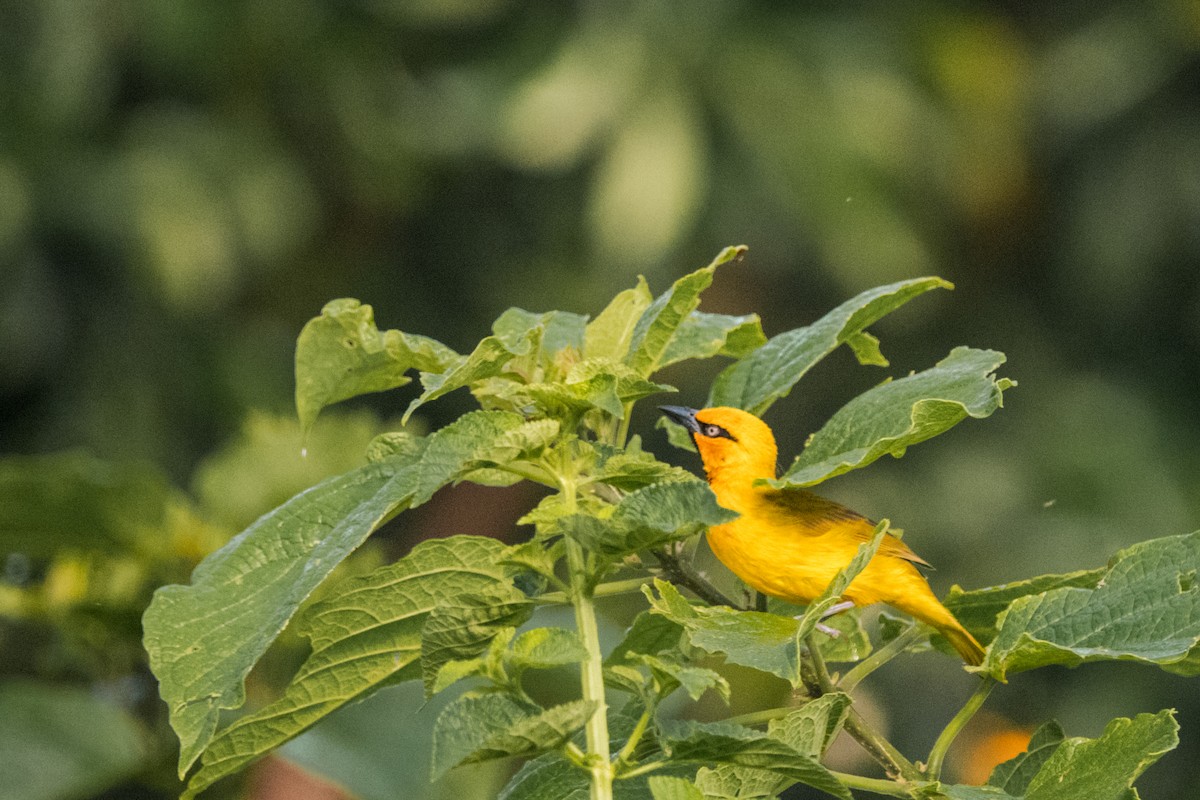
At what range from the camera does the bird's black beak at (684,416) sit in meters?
0.88

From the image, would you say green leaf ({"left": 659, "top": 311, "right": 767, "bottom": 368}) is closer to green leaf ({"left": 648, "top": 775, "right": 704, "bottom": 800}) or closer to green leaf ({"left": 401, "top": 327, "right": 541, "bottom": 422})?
green leaf ({"left": 401, "top": 327, "right": 541, "bottom": 422})

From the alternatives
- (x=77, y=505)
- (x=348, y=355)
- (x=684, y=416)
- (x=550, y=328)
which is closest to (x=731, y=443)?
(x=684, y=416)

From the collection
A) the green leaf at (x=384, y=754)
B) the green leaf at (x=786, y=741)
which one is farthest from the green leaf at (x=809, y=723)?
the green leaf at (x=384, y=754)

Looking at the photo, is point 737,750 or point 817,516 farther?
point 817,516

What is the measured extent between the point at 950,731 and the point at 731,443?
24 centimetres

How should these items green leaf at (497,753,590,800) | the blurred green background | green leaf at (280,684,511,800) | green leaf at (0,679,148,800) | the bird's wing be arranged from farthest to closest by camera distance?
1. the blurred green background
2. green leaf at (0,679,148,800)
3. green leaf at (280,684,511,800)
4. the bird's wing
5. green leaf at (497,753,590,800)

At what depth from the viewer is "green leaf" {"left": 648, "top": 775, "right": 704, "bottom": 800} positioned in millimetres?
552

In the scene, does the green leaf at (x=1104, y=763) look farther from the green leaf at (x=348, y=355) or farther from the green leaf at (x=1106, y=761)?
the green leaf at (x=348, y=355)

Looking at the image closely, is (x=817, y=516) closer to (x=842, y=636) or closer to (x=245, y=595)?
(x=842, y=636)

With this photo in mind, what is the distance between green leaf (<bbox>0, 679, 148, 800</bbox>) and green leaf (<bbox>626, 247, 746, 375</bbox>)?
0.61m

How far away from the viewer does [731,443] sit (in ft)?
2.84

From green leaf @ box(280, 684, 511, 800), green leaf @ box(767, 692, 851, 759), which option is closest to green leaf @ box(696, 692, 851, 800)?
green leaf @ box(767, 692, 851, 759)

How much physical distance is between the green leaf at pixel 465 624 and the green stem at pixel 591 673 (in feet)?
0.07

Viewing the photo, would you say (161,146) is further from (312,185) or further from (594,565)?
(594,565)
